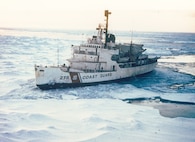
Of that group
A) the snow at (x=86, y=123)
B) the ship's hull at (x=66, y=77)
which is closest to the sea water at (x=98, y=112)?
the snow at (x=86, y=123)

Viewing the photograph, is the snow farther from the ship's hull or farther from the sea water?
the ship's hull

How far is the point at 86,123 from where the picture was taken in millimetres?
13203

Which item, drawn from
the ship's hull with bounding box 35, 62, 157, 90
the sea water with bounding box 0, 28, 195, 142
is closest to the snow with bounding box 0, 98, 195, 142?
the sea water with bounding box 0, 28, 195, 142

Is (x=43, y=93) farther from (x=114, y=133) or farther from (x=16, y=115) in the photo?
(x=114, y=133)

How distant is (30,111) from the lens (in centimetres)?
1481

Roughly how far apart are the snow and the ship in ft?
13.3

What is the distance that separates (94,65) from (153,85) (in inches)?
223

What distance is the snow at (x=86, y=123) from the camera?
11602 mm

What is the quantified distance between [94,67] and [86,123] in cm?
1097

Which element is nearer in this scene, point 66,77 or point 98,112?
point 98,112

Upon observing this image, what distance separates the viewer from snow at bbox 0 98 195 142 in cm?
1160

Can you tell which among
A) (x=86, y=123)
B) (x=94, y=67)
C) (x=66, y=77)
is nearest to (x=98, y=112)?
(x=86, y=123)

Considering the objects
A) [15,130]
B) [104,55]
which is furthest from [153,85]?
[15,130]

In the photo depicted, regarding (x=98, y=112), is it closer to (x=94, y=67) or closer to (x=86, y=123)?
(x=86, y=123)
